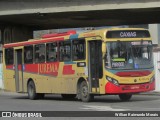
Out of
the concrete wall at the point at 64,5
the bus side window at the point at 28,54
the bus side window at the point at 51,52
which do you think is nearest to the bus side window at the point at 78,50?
the bus side window at the point at 51,52

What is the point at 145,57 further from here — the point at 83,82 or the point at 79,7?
the point at 79,7

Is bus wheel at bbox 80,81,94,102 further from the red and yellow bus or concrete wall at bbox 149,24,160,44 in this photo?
concrete wall at bbox 149,24,160,44

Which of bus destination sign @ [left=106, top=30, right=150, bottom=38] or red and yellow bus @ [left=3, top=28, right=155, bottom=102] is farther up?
bus destination sign @ [left=106, top=30, right=150, bottom=38]

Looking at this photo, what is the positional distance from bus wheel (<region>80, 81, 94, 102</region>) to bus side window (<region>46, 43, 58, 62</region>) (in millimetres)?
2532

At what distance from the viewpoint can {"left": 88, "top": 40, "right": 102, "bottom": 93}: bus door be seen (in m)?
19.6

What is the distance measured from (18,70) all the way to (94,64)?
7.24 metres

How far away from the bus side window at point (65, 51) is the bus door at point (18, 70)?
4493 millimetres

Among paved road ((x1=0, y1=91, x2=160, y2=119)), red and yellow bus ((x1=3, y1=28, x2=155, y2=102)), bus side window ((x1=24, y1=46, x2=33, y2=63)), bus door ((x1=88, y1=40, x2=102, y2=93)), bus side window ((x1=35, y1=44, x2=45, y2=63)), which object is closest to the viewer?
paved road ((x1=0, y1=91, x2=160, y2=119))

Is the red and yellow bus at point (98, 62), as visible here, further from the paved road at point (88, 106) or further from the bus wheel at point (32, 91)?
the bus wheel at point (32, 91)

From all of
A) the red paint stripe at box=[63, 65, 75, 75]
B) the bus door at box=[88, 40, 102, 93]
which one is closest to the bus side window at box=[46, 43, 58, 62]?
the red paint stripe at box=[63, 65, 75, 75]

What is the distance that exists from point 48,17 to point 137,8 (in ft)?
30.7

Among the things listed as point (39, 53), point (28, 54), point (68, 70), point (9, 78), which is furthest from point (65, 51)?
point (9, 78)

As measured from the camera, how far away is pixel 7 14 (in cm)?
3997

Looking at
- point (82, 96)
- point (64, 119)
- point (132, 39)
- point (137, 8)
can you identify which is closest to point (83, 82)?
point (82, 96)
